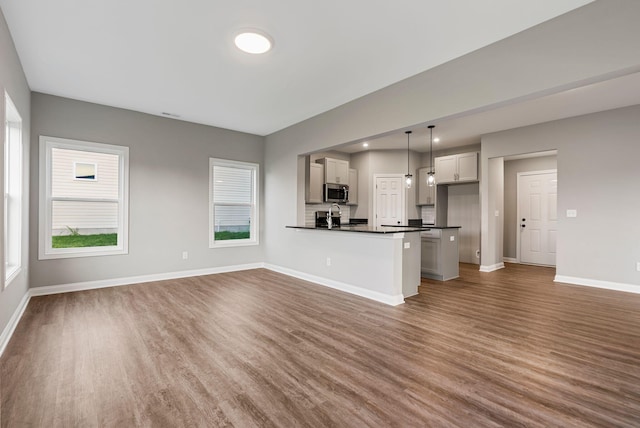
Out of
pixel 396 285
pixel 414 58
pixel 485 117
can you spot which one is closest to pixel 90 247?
pixel 396 285

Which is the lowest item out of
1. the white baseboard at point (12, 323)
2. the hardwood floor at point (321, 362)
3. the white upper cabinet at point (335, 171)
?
the hardwood floor at point (321, 362)

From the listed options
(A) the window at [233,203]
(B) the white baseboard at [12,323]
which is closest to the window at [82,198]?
(B) the white baseboard at [12,323]

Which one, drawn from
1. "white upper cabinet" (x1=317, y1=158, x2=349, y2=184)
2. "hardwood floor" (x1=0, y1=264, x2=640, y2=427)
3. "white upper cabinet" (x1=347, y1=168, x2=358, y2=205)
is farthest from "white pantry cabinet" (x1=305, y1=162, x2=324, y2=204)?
→ "hardwood floor" (x1=0, y1=264, x2=640, y2=427)

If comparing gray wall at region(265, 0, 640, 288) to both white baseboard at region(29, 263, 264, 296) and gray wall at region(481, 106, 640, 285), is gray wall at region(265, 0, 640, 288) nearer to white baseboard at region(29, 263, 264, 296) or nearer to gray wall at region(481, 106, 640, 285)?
gray wall at region(481, 106, 640, 285)

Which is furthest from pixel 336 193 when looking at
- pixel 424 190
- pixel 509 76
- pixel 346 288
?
pixel 509 76

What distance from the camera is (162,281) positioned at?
5188 mm

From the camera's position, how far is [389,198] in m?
7.82

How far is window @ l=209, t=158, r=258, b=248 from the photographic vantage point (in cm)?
598

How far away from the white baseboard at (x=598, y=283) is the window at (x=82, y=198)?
24.6ft

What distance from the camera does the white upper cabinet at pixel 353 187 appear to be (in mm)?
7984

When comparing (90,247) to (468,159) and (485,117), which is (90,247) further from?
(468,159)

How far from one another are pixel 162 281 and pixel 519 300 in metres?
5.57

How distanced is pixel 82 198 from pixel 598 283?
8306 millimetres

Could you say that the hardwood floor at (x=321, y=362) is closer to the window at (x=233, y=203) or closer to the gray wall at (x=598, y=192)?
the gray wall at (x=598, y=192)
